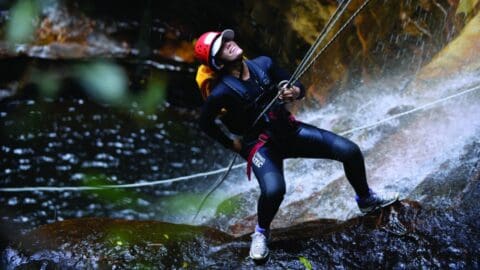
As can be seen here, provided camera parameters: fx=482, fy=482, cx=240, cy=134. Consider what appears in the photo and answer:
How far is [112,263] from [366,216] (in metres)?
2.10

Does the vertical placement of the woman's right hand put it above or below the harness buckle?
below

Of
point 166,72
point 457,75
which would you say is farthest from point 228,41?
point 166,72

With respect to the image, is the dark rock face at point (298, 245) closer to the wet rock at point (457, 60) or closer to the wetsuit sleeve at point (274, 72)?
the wetsuit sleeve at point (274, 72)

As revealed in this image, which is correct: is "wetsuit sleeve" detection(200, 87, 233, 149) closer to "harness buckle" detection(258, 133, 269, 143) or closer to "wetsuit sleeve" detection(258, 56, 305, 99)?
"harness buckle" detection(258, 133, 269, 143)

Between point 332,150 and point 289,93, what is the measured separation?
→ 1.87 feet

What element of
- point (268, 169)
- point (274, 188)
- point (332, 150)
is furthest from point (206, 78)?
point (332, 150)

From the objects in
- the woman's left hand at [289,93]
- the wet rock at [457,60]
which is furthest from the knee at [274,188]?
the wet rock at [457,60]

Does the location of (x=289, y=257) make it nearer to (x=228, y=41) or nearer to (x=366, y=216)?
(x=366, y=216)

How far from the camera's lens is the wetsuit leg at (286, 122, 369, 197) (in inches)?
148

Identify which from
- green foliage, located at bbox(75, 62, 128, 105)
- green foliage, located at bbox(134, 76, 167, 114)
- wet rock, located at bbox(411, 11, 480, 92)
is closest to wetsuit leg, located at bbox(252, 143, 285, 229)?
wet rock, located at bbox(411, 11, 480, 92)

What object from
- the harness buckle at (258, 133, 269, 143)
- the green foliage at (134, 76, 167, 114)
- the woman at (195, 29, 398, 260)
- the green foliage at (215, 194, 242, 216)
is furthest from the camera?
the green foliage at (134, 76, 167, 114)

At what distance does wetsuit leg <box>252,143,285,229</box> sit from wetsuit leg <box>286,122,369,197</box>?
183 millimetres

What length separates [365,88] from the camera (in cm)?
794

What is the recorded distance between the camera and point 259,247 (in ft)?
12.3
